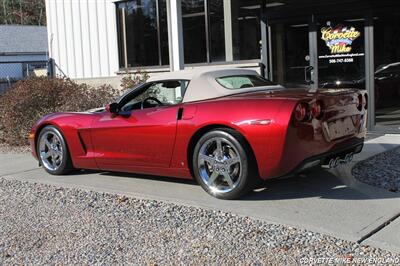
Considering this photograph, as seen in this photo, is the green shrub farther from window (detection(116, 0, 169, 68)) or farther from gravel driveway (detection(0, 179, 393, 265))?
gravel driveway (detection(0, 179, 393, 265))

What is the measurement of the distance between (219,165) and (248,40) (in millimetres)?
6727

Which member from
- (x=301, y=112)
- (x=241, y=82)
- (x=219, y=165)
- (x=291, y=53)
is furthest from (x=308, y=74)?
(x=301, y=112)

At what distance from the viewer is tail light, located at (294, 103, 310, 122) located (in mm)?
5270

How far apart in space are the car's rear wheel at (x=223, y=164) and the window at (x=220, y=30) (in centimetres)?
645

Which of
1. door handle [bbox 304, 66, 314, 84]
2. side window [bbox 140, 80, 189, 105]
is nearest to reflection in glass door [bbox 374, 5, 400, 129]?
door handle [bbox 304, 66, 314, 84]

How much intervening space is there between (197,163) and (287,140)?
3.77 feet

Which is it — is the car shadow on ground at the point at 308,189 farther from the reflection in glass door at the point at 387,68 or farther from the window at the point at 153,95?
the reflection in glass door at the point at 387,68

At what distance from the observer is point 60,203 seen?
246 inches

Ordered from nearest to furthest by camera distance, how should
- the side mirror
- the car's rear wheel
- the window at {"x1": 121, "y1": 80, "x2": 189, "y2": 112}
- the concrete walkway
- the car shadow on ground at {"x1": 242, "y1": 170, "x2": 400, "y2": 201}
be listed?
the concrete walkway < the car's rear wheel < the car shadow on ground at {"x1": 242, "y1": 170, "x2": 400, "y2": 201} < the window at {"x1": 121, "y1": 80, "x2": 189, "y2": 112} < the side mirror

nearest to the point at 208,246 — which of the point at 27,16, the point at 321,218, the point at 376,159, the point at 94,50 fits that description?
the point at 321,218

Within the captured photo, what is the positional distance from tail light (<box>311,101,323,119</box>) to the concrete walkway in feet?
2.97

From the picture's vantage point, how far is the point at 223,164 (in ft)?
18.9

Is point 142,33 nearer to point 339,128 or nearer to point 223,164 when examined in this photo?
point 223,164

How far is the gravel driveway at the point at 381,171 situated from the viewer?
6.34 m
